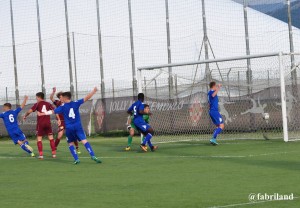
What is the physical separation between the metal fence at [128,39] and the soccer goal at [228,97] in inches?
15.4

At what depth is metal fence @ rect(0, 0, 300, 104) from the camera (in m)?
31.4

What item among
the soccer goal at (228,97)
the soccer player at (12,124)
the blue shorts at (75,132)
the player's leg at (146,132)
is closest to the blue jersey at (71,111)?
the blue shorts at (75,132)

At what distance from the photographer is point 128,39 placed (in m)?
36.1

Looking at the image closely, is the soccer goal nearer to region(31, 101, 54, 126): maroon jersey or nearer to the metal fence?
the metal fence

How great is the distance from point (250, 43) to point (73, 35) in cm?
1036

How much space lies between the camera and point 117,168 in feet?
57.0

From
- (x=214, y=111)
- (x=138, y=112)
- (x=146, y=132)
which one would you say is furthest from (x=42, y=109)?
(x=214, y=111)

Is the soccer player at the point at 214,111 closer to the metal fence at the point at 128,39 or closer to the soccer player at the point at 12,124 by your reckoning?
the metal fence at the point at 128,39

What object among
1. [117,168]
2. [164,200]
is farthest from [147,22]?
[164,200]

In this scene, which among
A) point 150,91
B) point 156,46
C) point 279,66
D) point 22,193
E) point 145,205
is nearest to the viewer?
point 145,205

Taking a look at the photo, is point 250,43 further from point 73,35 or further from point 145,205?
point 145,205

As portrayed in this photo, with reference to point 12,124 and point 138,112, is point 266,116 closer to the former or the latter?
point 138,112

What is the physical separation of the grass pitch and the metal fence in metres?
8.61

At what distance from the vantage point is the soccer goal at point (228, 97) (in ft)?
84.0
